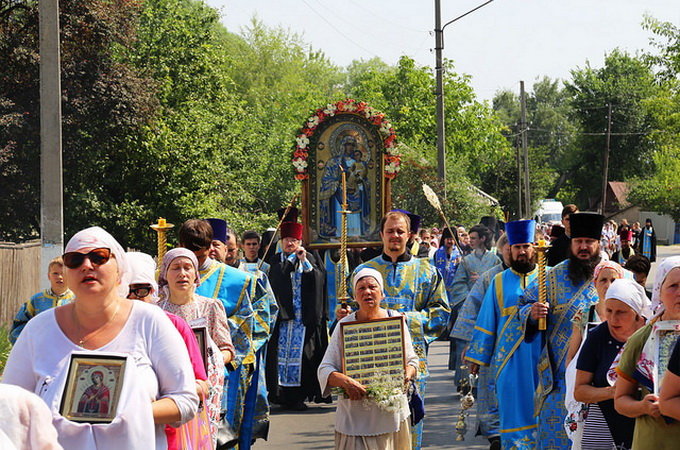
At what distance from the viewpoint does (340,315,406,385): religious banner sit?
6.93 m

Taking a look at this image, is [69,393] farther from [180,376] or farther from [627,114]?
[627,114]

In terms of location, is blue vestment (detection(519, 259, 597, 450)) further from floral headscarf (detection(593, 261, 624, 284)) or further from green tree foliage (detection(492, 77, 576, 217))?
green tree foliage (detection(492, 77, 576, 217))

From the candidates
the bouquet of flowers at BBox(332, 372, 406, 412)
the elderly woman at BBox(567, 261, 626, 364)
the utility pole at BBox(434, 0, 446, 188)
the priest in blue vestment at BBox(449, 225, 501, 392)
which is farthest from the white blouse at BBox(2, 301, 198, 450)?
the utility pole at BBox(434, 0, 446, 188)

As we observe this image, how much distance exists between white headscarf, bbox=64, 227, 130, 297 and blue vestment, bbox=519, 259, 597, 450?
14.3ft

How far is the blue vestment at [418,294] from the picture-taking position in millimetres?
8117

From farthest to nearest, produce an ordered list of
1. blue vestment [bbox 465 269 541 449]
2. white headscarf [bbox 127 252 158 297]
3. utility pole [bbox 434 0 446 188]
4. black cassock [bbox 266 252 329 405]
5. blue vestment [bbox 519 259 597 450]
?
1. utility pole [bbox 434 0 446 188]
2. black cassock [bbox 266 252 329 405]
3. blue vestment [bbox 465 269 541 449]
4. blue vestment [bbox 519 259 597 450]
5. white headscarf [bbox 127 252 158 297]

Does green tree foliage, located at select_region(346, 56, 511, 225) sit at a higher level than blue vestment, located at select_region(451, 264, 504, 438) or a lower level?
higher

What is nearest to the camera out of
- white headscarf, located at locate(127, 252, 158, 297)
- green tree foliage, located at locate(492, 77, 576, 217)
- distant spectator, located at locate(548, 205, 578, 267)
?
white headscarf, located at locate(127, 252, 158, 297)

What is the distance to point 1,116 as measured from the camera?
2156 centimetres

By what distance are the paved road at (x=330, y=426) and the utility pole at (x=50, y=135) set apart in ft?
10.8

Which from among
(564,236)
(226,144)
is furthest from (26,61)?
(564,236)

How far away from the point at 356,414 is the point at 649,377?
7.78 ft

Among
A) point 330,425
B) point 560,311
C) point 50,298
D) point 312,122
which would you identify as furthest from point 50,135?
point 560,311

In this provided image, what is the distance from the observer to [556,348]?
325 inches
